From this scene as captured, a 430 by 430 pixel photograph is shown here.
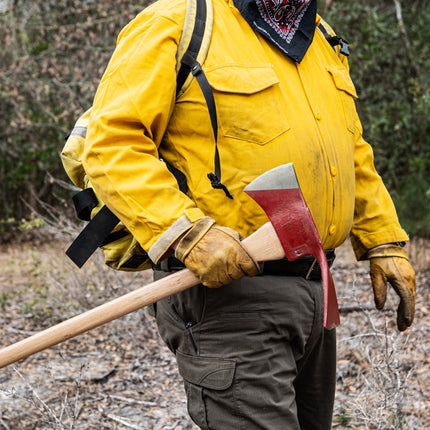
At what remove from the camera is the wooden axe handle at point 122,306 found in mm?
1769

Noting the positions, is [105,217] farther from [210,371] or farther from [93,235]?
[210,371]

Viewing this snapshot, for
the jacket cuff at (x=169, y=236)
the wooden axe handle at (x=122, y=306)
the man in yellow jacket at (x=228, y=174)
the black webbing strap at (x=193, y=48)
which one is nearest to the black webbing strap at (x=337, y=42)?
the man in yellow jacket at (x=228, y=174)

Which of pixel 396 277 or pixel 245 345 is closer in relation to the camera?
pixel 245 345

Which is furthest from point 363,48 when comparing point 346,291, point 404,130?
point 346,291

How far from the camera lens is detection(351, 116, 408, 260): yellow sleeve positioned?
2.40m

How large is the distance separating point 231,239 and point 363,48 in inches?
286

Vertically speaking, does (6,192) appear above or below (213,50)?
below

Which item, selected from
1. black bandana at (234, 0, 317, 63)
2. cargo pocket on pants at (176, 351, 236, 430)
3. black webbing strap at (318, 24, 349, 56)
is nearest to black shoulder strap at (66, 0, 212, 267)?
black bandana at (234, 0, 317, 63)

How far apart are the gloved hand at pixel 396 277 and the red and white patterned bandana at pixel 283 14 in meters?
0.94

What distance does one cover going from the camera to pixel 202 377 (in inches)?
74.6

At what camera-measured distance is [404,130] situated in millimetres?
8461

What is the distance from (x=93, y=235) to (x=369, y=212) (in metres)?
1.14

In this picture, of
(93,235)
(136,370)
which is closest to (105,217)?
(93,235)

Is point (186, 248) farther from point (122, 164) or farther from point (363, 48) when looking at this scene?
point (363, 48)
